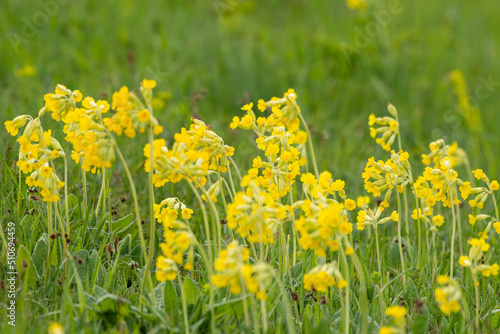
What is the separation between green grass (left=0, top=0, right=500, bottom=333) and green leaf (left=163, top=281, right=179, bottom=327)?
1.05 m

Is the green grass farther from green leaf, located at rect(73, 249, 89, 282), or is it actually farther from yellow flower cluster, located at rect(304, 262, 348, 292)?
yellow flower cluster, located at rect(304, 262, 348, 292)

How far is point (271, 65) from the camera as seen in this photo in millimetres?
6062

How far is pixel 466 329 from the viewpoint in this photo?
93.5 inches

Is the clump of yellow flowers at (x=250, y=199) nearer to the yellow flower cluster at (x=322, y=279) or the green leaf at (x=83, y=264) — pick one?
the yellow flower cluster at (x=322, y=279)

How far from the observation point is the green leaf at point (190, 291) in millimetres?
2225

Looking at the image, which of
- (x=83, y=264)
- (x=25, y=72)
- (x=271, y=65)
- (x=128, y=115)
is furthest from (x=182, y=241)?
(x=271, y=65)

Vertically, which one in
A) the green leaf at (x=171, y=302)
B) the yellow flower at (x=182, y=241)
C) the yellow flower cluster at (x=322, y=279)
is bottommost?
the green leaf at (x=171, y=302)

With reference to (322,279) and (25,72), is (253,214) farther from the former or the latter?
(25,72)

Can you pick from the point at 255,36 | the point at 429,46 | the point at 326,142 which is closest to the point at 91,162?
the point at 326,142

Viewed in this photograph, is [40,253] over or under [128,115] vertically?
under

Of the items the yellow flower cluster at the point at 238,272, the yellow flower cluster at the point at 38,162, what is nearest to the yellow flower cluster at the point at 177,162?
the yellow flower cluster at the point at 238,272

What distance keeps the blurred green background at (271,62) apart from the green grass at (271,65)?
0.01 m

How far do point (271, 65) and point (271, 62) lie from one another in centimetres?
4

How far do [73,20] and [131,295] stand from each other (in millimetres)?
4448
